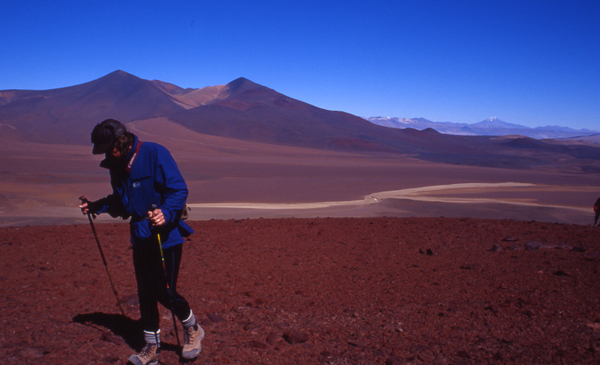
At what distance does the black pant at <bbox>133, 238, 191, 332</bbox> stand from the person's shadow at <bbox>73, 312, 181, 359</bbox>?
32 centimetres

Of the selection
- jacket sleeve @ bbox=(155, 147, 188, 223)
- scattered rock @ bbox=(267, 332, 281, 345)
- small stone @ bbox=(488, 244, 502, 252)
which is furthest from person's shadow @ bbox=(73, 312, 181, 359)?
small stone @ bbox=(488, 244, 502, 252)

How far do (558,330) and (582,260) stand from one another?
6.98ft

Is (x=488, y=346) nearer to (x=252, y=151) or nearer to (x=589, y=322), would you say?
(x=589, y=322)

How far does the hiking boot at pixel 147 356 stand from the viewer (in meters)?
2.62

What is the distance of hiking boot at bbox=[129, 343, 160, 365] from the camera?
8.59ft

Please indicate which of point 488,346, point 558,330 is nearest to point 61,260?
point 488,346

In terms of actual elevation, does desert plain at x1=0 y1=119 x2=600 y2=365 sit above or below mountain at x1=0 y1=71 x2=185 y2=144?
below

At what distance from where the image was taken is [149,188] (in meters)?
2.53

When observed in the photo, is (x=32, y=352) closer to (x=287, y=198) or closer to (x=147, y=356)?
(x=147, y=356)

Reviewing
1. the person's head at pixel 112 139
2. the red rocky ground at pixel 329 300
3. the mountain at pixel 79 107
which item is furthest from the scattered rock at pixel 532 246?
the mountain at pixel 79 107

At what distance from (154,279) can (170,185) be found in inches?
22.9

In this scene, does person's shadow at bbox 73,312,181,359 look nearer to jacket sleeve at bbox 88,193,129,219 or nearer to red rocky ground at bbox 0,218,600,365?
red rocky ground at bbox 0,218,600,365

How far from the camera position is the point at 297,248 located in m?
5.89

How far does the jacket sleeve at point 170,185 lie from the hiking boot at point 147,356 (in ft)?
2.77
